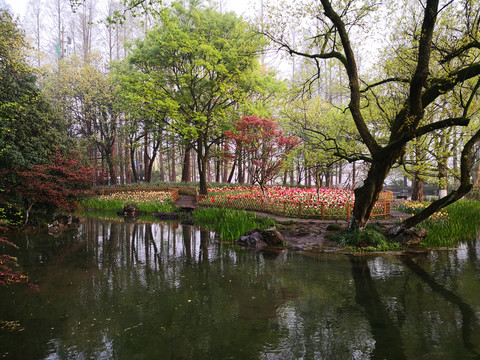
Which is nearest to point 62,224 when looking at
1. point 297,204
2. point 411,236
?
point 297,204

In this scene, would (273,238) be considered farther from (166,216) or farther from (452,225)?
(166,216)

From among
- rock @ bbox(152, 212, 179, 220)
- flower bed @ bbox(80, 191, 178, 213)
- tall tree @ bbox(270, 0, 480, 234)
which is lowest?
rock @ bbox(152, 212, 179, 220)

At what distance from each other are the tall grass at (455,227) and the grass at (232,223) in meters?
5.85

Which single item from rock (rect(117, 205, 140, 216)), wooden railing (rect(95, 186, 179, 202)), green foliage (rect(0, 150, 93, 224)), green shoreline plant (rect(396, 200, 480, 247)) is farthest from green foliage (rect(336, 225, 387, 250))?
wooden railing (rect(95, 186, 179, 202))

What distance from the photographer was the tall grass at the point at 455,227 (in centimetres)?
1010

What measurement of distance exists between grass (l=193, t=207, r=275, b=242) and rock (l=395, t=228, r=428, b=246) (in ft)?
15.4

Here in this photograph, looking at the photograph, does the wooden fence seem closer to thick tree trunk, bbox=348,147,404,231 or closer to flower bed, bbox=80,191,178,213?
thick tree trunk, bbox=348,147,404,231

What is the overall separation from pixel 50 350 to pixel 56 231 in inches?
411

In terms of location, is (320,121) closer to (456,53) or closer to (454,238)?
(454,238)

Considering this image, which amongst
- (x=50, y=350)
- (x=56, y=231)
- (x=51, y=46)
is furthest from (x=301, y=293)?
(x=51, y=46)

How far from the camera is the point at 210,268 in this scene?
7.62 meters

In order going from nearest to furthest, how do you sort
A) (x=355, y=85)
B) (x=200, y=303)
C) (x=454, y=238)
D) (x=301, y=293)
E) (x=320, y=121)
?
(x=200, y=303) < (x=301, y=293) < (x=355, y=85) < (x=454, y=238) < (x=320, y=121)

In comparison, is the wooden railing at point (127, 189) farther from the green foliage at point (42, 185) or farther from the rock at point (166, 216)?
the green foliage at point (42, 185)

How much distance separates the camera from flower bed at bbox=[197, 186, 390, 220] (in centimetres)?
1290
